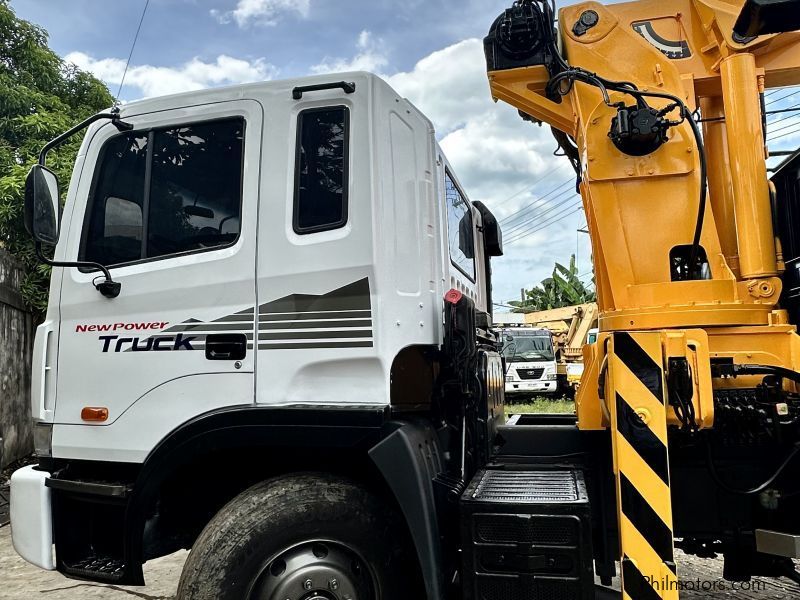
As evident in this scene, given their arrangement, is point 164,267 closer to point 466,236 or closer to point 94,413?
point 94,413

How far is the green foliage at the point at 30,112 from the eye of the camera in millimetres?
7902

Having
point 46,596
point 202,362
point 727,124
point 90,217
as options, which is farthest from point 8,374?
point 727,124

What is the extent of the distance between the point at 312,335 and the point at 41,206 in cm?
135

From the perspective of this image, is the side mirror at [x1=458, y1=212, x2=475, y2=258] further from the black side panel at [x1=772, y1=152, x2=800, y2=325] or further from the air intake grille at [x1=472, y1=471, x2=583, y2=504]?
the black side panel at [x1=772, y1=152, x2=800, y2=325]

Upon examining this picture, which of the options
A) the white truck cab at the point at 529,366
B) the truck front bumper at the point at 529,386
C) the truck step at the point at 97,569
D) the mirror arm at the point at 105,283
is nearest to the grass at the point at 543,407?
the truck front bumper at the point at 529,386

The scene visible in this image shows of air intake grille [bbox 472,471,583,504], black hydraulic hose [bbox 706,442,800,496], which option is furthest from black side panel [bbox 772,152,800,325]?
air intake grille [bbox 472,471,583,504]

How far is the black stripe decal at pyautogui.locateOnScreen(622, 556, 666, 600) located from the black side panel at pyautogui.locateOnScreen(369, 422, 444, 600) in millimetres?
706

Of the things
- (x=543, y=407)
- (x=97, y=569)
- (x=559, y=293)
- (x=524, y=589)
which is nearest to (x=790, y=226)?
(x=524, y=589)

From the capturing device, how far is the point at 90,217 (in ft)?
9.70

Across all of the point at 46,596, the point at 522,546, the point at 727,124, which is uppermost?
the point at 727,124

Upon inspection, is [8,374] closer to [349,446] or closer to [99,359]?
[99,359]

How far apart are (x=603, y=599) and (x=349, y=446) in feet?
4.70

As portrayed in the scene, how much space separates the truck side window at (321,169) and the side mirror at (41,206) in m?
1.11

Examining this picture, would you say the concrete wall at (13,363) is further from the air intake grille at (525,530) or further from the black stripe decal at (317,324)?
the air intake grille at (525,530)
